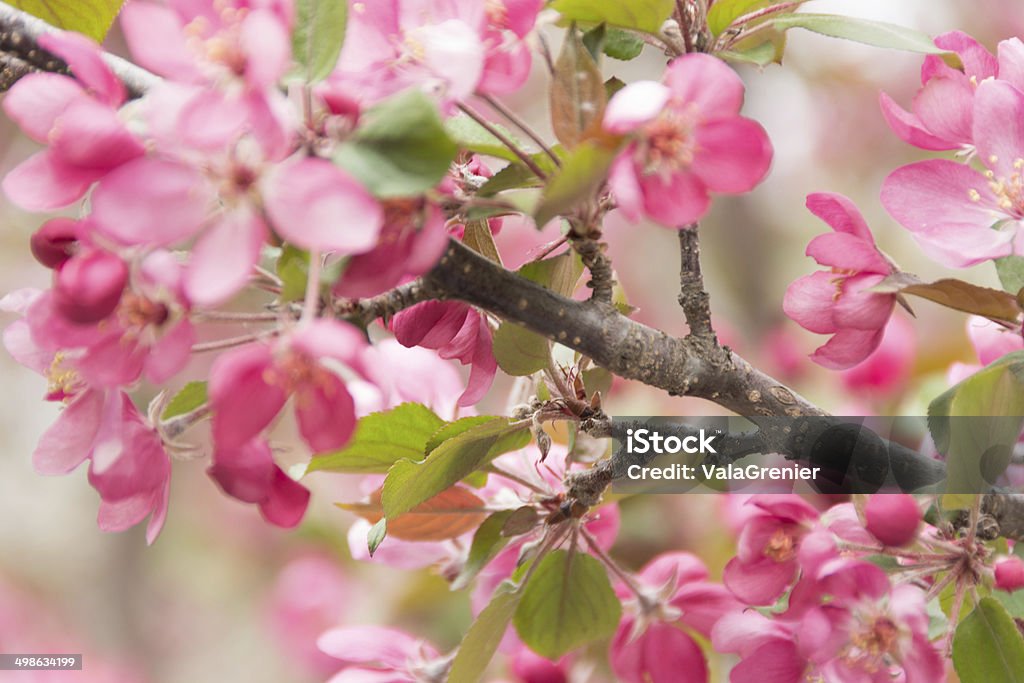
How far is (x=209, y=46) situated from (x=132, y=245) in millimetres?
83

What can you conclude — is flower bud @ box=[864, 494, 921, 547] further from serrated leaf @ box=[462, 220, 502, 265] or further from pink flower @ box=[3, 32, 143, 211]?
pink flower @ box=[3, 32, 143, 211]

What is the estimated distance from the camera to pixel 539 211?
1.33 ft

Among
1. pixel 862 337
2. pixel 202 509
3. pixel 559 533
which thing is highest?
pixel 862 337

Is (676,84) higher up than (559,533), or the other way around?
(676,84)

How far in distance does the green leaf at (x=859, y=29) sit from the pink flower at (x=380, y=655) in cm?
48

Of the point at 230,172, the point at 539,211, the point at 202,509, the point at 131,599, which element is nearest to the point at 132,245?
the point at 230,172

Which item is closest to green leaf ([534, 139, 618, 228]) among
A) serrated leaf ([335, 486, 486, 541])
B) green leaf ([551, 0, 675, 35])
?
green leaf ([551, 0, 675, 35])

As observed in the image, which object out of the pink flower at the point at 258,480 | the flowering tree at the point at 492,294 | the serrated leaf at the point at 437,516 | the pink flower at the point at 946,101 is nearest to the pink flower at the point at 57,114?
the flowering tree at the point at 492,294

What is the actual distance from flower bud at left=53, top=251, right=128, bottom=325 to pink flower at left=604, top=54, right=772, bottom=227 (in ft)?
0.65

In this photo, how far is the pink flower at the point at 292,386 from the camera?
338 millimetres

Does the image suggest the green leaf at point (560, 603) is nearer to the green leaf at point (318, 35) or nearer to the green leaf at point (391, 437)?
the green leaf at point (391, 437)

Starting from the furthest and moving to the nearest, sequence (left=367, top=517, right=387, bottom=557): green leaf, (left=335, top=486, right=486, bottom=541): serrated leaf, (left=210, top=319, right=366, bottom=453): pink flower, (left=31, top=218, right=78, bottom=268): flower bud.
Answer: (left=335, top=486, right=486, bottom=541): serrated leaf, (left=367, top=517, right=387, bottom=557): green leaf, (left=31, top=218, right=78, bottom=268): flower bud, (left=210, top=319, right=366, bottom=453): pink flower

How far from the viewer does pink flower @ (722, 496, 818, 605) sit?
1.99 ft

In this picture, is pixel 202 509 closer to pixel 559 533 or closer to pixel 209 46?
pixel 559 533
